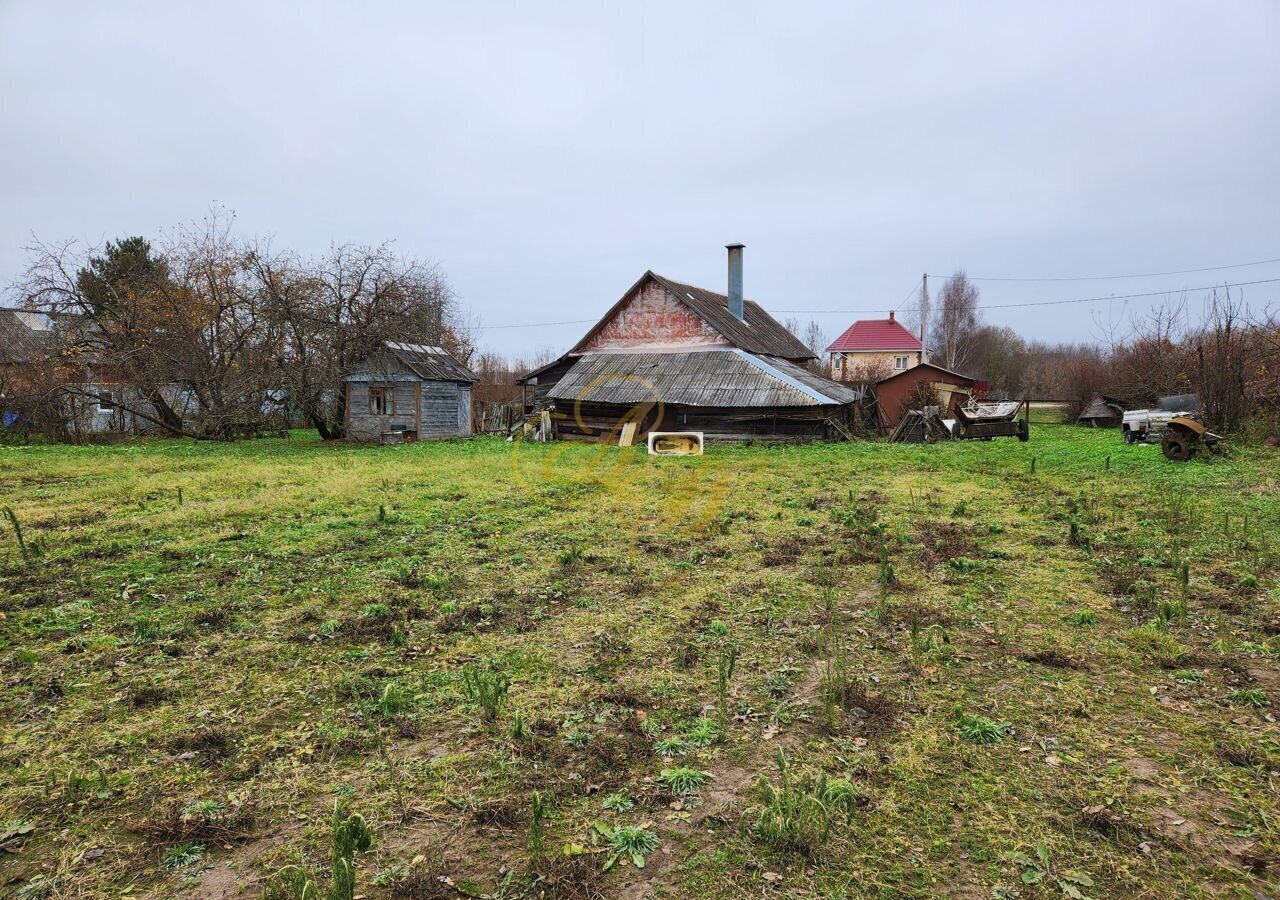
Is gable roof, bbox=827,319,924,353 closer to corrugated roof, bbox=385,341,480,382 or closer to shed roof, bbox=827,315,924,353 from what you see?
shed roof, bbox=827,315,924,353

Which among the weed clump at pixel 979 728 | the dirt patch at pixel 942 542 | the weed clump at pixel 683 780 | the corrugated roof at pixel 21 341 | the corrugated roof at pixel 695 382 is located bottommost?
the weed clump at pixel 683 780

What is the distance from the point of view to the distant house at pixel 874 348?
48.3 metres

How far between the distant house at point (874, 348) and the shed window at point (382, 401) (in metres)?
32.0

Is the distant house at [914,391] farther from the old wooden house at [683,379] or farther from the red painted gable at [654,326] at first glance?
the red painted gable at [654,326]

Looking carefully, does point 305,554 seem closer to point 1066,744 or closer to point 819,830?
point 819,830

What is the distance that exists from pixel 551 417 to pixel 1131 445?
18.2 metres

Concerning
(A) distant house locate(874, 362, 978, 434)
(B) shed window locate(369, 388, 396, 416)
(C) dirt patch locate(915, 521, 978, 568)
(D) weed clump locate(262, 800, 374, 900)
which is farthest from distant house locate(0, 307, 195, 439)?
(D) weed clump locate(262, 800, 374, 900)

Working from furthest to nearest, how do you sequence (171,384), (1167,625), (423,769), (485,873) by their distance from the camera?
(171,384) → (1167,625) → (423,769) → (485,873)

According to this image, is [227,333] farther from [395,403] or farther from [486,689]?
[486,689]

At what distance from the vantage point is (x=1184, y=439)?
13.9 m

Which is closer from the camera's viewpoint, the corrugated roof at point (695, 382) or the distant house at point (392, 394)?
the corrugated roof at point (695, 382)

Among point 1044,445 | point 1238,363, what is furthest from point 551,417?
point 1238,363

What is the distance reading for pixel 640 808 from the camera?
322 cm

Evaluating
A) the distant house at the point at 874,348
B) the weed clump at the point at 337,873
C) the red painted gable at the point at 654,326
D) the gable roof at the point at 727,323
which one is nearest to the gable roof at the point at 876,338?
the distant house at the point at 874,348
